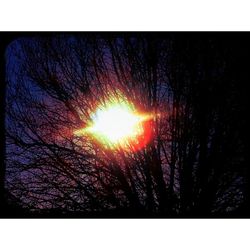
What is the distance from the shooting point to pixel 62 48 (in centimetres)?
277

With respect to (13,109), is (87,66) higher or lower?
higher

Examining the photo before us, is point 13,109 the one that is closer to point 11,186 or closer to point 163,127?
point 11,186

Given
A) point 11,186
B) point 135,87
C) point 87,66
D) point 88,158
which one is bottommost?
point 11,186

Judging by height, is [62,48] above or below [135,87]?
above

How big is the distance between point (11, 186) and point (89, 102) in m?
0.85

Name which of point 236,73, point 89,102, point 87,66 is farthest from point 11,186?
point 236,73

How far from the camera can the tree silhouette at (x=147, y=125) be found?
2662mm

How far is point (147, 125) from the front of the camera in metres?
2.65

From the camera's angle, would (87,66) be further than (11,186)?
Yes

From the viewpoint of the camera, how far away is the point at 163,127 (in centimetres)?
266

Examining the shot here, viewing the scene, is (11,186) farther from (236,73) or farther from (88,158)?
(236,73)

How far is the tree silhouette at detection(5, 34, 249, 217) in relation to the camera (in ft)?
8.73

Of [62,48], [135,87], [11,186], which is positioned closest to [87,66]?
[62,48]

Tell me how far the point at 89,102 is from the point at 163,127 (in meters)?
0.60
